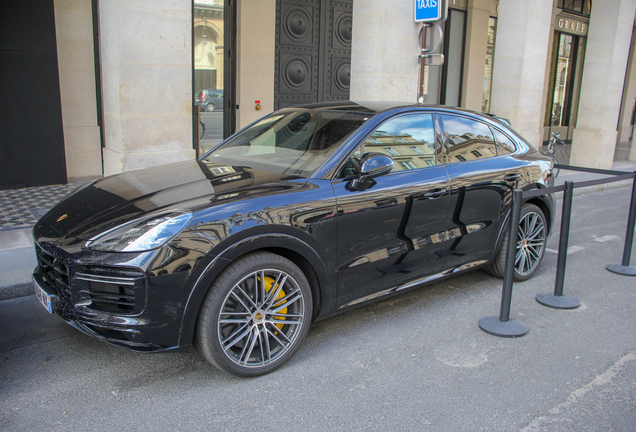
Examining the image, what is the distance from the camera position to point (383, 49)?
9.51 m

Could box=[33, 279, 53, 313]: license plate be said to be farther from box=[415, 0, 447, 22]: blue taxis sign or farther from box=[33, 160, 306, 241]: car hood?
box=[415, 0, 447, 22]: blue taxis sign

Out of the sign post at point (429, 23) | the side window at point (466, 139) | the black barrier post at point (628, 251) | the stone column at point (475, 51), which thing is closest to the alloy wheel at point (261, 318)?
the side window at point (466, 139)

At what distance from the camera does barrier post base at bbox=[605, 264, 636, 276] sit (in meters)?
5.50

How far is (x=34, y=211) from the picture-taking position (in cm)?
709

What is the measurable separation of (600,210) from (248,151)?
7.26 meters

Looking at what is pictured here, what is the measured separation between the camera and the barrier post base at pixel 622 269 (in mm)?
5504

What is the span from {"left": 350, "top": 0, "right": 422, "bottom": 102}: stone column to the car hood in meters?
6.29

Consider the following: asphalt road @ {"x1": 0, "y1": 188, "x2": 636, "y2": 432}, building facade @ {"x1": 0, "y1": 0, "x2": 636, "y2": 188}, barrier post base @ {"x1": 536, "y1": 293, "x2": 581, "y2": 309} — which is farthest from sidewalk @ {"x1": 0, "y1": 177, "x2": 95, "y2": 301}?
barrier post base @ {"x1": 536, "y1": 293, "x2": 581, "y2": 309}

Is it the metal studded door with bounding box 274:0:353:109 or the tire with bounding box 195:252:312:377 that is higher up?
the metal studded door with bounding box 274:0:353:109

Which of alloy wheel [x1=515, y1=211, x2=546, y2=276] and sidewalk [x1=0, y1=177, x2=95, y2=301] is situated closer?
sidewalk [x1=0, y1=177, x2=95, y2=301]

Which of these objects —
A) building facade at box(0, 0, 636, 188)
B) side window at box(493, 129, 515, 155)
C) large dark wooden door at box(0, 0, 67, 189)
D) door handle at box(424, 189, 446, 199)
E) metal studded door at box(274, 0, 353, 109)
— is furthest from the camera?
metal studded door at box(274, 0, 353, 109)

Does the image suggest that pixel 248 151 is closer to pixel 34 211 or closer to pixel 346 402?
pixel 346 402

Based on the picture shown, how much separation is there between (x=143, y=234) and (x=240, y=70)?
9024 mm

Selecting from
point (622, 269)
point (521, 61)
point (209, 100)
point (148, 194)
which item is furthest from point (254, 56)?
point (148, 194)
